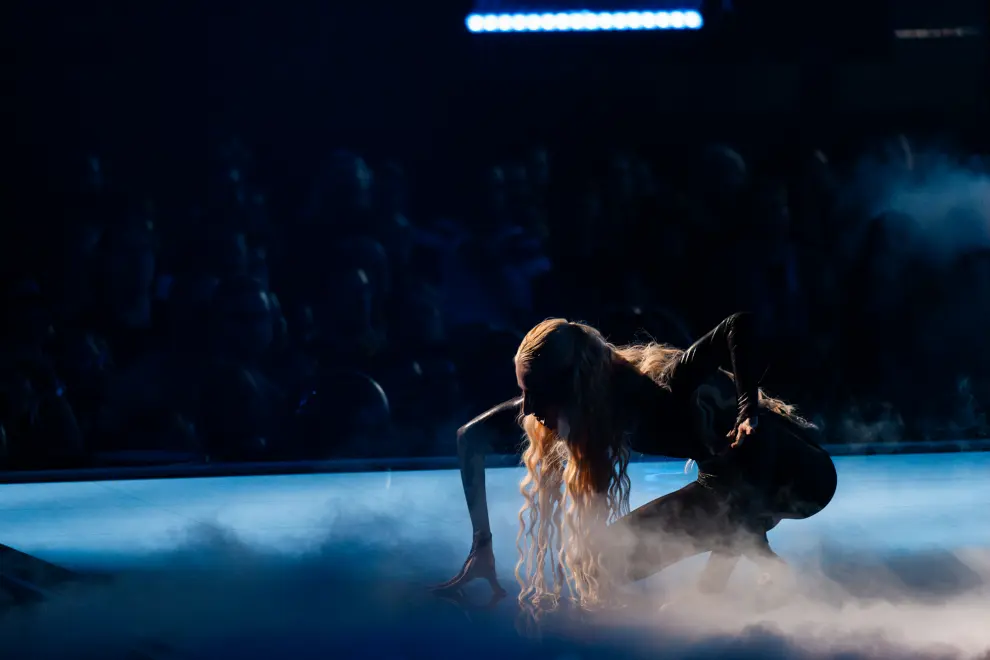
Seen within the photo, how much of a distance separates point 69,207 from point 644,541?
12.4ft

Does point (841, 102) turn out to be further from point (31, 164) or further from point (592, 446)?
point (31, 164)

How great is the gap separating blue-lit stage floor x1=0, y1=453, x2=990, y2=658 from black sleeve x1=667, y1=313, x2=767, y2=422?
44 centimetres

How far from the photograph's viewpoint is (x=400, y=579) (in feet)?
6.79

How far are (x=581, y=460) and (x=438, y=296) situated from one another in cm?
295

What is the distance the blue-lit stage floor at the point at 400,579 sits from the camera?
1.58 meters

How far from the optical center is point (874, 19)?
15.1ft

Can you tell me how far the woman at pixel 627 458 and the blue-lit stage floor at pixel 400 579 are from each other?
125mm

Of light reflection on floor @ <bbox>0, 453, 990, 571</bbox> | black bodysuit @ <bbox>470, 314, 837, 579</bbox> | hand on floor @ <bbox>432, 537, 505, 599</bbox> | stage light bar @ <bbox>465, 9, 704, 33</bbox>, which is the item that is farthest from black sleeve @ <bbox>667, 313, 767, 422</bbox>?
stage light bar @ <bbox>465, 9, 704, 33</bbox>

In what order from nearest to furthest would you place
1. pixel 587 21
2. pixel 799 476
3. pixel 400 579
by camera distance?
1. pixel 799 476
2. pixel 400 579
3. pixel 587 21

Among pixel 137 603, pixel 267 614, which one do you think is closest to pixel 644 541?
pixel 267 614

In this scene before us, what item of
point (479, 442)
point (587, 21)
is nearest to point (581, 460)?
point (479, 442)

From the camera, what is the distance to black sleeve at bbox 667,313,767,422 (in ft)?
5.36

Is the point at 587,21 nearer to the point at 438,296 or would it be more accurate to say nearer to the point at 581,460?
the point at 438,296

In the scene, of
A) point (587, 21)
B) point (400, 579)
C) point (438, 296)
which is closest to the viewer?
point (400, 579)
